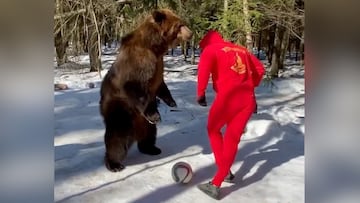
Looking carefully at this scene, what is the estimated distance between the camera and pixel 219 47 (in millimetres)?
3803

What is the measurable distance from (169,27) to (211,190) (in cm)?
146

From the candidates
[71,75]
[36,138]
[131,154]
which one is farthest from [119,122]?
[71,75]

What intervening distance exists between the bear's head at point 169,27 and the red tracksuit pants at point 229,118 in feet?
2.30

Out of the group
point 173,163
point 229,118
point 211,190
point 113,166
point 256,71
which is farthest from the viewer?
point 173,163

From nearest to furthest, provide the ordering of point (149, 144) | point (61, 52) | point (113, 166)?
point (113, 166) < point (149, 144) < point (61, 52)

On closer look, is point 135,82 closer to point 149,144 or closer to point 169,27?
point 169,27

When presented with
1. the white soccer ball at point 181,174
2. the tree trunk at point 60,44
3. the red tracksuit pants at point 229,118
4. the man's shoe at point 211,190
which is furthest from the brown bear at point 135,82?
the tree trunk at point 60,44

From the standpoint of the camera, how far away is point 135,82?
3971mm

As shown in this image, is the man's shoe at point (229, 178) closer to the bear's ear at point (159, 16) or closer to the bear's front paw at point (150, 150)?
the bear's front paw at point (150, 150)

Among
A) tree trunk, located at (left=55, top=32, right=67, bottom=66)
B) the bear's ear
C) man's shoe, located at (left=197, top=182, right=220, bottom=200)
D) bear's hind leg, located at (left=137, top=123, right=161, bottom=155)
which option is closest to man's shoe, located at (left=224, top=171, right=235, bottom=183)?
man's shoe, located at (left=197, top=182, right=220, bottom=200)

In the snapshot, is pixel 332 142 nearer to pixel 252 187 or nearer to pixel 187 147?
pixel 252 187

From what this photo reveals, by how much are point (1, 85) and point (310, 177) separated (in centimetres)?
82

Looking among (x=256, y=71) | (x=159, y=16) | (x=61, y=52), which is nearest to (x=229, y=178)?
(x=256, y=71)

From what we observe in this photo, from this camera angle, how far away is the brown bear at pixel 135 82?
3.99m
